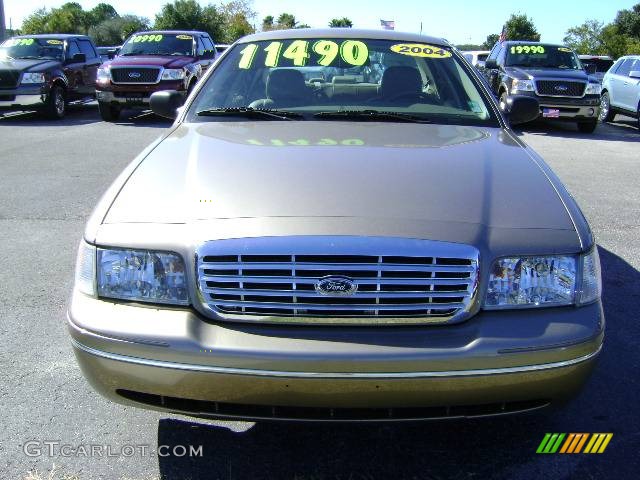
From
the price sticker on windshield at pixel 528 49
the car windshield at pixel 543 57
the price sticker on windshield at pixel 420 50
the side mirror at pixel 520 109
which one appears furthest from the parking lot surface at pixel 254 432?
the price sticker on windshield at pixel 528 49

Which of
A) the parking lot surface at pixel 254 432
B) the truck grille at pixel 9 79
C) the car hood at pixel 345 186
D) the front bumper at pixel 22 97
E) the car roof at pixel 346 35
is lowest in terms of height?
the parking lot surface at pixel 254 432

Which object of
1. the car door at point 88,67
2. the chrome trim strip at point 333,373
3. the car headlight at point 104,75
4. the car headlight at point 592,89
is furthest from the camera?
the car door at point 88,67

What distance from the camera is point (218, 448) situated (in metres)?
2.51

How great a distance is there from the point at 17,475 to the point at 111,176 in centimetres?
568

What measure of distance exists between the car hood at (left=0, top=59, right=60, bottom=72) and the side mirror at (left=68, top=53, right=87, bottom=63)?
608mm

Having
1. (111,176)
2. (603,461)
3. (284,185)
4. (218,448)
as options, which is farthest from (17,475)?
(111,176)

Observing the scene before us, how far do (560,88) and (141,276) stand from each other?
38.4ft

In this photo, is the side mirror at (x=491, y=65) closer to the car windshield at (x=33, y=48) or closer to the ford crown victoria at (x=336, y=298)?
the car windshield at (x=33, y=48)

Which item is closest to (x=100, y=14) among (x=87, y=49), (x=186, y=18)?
(x=186, y=18)

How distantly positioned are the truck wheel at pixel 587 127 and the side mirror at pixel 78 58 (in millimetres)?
11030

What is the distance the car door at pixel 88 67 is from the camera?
14.4 m

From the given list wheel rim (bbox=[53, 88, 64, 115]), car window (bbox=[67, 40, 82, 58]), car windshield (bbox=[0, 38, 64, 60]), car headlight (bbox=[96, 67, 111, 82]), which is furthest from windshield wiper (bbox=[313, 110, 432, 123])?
car window (bbox=[67, 40, 82, 58])

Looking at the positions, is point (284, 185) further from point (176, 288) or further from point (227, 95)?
point (227, 95)

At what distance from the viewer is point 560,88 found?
39.9 ft
